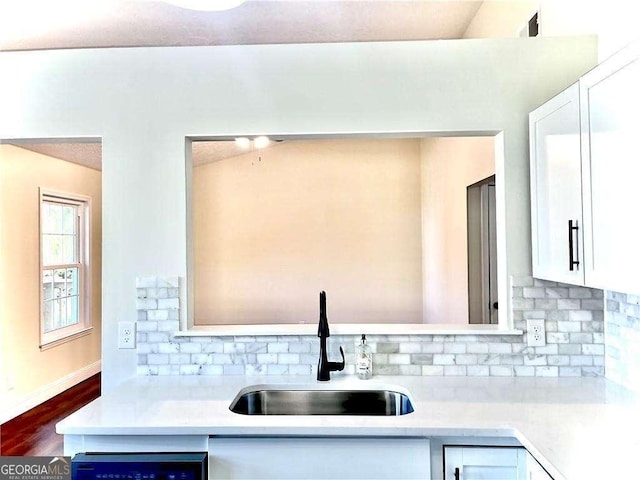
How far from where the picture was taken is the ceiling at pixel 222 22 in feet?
8.91

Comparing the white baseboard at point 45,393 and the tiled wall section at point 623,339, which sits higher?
the tiled wall section at point 623,339

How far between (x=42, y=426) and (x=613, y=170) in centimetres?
440

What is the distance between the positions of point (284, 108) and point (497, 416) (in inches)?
61.8

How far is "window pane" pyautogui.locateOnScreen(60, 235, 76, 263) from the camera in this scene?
504cm

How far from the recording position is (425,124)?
2148 mm

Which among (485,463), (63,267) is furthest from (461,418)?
(63,267)

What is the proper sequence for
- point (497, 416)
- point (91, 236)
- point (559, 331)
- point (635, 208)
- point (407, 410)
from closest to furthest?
point (635, 208), point (497, 416), point (407, 410), point (559, 331), point (91, 236)

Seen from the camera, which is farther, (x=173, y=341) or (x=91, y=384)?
(x=91, y=384)

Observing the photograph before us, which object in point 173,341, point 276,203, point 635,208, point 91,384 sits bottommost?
point 91,384

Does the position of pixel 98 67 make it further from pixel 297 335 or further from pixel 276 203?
pixel 276 203

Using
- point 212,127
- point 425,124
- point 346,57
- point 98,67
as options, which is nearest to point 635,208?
point 425,124

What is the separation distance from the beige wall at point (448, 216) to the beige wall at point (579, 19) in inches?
31.1

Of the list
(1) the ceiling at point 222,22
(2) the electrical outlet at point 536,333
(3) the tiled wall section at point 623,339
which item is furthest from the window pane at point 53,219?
(3) the tiled wall section at point 623,339

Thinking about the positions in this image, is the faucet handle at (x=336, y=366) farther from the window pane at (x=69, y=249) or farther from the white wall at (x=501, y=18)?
the window pane at (x=69, y=249)
